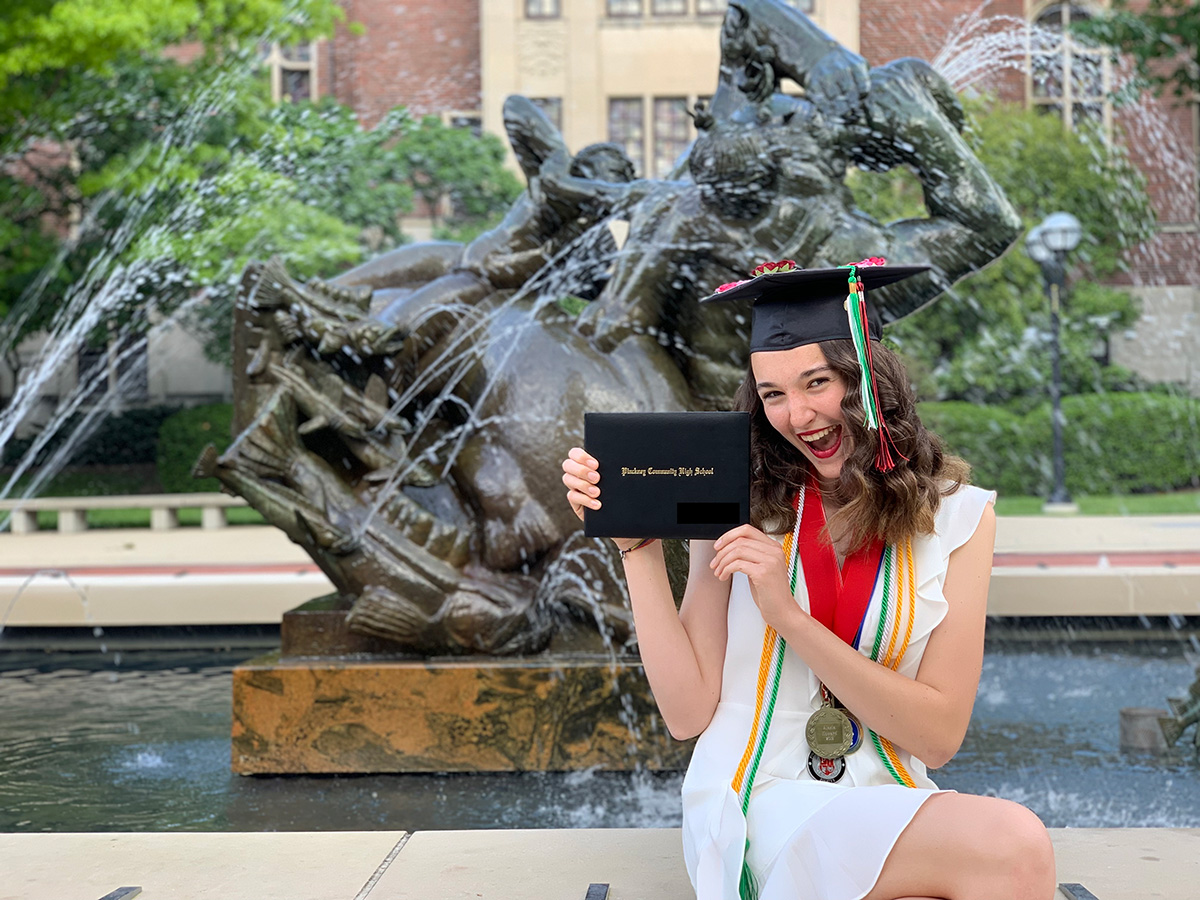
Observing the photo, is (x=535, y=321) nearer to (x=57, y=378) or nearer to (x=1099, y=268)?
(x=1099, y=268)

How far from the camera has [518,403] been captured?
15.5 feet

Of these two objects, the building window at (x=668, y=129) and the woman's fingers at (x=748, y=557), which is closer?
the woman's fingers at (x=748, y=557)

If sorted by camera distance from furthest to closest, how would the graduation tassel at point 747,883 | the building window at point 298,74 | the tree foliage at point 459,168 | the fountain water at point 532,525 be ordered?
the building window at point 298,74 < the tree foliage at point 459,168 < the fountain water at point 532,525 < the graduation tassel at point 747,883

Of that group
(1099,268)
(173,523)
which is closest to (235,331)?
(173,523)

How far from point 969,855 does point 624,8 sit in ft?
Result: 102

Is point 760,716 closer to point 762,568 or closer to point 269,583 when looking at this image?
point 762,568

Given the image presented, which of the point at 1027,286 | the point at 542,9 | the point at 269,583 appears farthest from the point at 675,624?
the point at 542,9

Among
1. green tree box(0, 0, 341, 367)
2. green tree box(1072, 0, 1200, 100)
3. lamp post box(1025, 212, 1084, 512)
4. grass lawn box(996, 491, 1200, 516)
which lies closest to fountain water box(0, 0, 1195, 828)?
lamp post box(1025, 212, 1084, 512)

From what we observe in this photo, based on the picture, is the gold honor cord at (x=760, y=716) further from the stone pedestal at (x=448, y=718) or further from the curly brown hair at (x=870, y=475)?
the stone pedestal at (x=448, y=718)

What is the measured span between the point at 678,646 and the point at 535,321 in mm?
2968

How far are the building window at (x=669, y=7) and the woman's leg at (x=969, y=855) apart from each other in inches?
1218

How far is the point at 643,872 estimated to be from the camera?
8.42 ft

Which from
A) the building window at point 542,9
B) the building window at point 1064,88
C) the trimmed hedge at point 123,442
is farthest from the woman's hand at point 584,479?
the building window at point 542,9

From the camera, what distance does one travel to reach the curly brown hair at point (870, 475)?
6.70 ft
